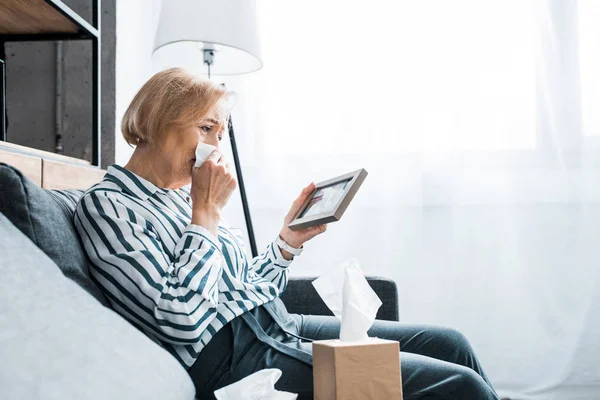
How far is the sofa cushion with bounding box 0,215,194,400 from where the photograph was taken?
55 centimetres

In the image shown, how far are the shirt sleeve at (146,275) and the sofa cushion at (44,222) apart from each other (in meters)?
0.03

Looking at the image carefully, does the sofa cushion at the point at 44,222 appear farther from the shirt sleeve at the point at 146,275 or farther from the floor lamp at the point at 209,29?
the floor lamp at the point at 209,29

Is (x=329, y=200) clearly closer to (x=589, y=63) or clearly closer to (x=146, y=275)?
(x=146, y=275)

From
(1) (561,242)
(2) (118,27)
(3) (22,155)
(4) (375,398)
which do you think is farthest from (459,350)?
(2) (118,27)

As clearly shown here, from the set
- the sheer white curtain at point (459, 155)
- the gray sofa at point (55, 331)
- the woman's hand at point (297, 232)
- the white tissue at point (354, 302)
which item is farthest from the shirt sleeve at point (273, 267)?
the sheer white curtain at point (459, 155)

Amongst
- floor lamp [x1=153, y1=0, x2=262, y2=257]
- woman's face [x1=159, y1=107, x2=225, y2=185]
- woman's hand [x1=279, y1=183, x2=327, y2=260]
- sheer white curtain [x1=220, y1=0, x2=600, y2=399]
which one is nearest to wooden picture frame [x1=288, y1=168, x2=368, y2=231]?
woman's hand [x1=279, y1=183, x2=327, y2=260]

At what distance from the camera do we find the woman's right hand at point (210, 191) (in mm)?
1105

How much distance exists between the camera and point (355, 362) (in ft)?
2.73

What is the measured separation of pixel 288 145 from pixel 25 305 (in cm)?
185

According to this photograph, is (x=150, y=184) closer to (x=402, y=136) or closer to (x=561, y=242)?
(x=402, y=136)

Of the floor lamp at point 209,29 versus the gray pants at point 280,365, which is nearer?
the gray pants at point 280,365

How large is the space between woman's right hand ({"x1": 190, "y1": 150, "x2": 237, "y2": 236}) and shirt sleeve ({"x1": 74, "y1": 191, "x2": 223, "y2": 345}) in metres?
0.09

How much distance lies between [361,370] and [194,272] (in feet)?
1.08

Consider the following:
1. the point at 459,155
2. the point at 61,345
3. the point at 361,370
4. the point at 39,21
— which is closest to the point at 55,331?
the point at 61,345
